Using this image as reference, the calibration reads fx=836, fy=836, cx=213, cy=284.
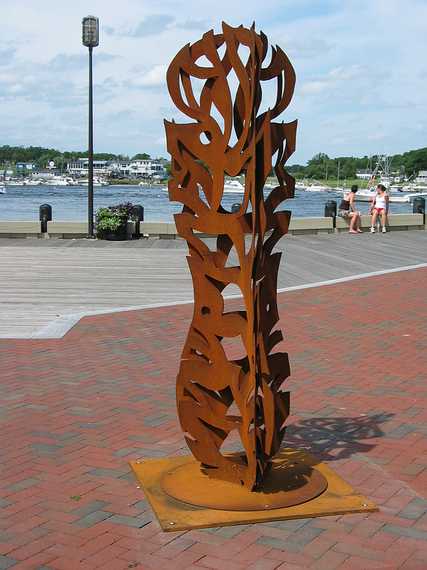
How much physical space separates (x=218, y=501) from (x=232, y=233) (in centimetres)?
146

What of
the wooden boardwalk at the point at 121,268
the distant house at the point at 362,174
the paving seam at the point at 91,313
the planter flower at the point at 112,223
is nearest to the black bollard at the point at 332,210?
the wooden boardwalk at the point at 121,268

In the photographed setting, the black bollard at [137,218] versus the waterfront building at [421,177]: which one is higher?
the waterfront building at [421,177]

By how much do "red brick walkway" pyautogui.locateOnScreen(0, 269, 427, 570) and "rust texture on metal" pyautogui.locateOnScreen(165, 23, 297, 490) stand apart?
21.6 inches

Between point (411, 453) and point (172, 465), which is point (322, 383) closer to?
point (411, 453)

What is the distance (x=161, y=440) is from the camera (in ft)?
18.9

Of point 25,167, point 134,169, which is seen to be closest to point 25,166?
point 25,167

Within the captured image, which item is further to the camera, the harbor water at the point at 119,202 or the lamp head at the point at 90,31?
the harbor water at the point at 119,202

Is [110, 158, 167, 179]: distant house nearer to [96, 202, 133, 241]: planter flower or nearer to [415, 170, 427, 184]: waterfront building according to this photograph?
[415, 170, 427, 184]: waterfront building

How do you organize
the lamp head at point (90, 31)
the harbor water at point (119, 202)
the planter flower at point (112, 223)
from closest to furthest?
the lamp head at point (90, 31) < the planter flower at point (112, 223) < the harbor water at point (119, 202)

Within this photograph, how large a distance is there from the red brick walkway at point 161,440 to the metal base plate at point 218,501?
7 cm

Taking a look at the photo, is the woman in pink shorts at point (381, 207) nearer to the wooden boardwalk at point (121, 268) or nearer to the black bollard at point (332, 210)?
the wooden boardwalk at point (121, 268)

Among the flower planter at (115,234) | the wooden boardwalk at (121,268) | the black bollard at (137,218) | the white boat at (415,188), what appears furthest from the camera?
the white boat at (415,188)

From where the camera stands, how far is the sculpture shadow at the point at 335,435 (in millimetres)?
5543

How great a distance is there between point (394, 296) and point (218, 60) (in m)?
8.53
